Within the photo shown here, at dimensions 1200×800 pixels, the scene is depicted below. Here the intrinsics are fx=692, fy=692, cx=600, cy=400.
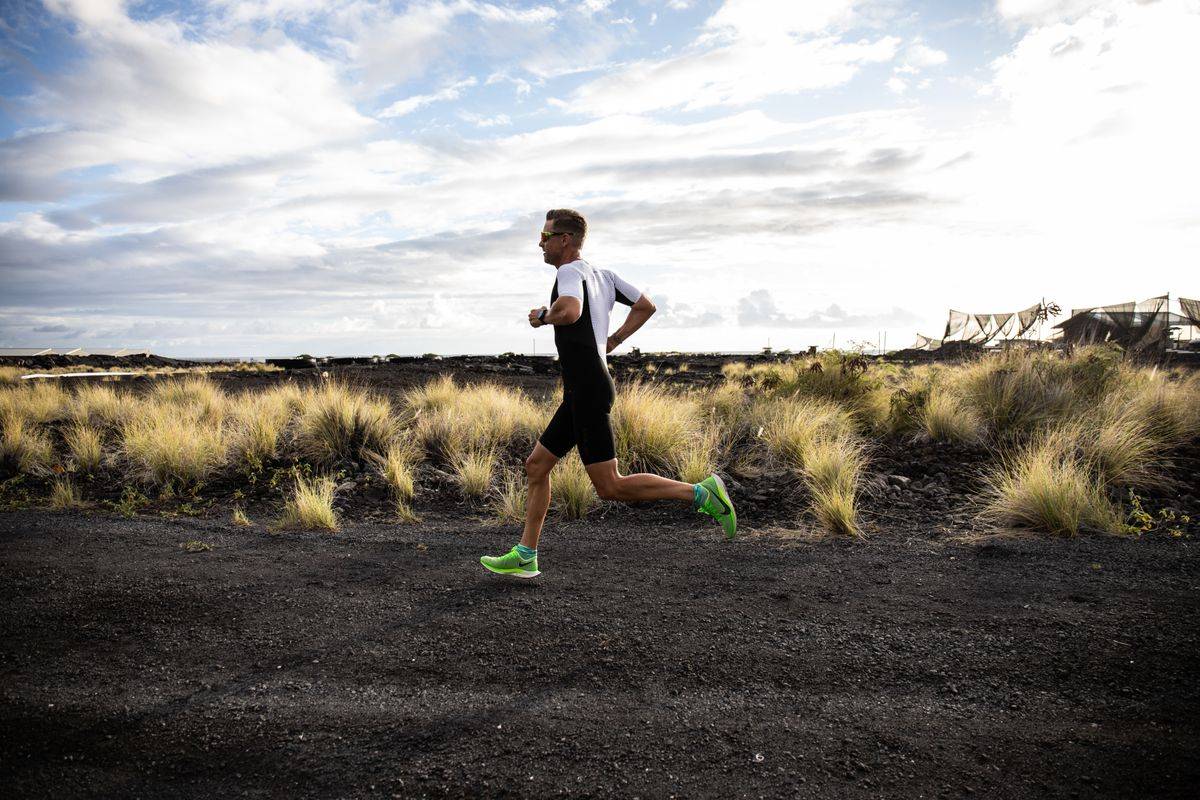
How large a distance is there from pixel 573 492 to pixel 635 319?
2.66 meters

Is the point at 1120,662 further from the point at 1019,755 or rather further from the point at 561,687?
the point at 561,687

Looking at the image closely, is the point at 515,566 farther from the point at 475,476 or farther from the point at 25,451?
the point at 25,451

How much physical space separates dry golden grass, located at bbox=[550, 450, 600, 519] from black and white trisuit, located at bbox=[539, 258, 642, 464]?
2379mm

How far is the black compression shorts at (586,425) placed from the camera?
4426 millimetres

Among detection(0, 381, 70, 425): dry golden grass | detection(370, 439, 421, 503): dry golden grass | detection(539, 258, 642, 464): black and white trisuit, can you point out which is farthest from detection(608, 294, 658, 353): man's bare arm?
detection(0, 381, 70, 425): dry golden grass

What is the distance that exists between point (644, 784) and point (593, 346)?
2.57m

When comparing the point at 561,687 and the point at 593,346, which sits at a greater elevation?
the point at 593,346

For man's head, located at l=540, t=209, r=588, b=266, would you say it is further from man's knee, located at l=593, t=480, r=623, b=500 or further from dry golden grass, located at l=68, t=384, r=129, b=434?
dry golden grass, located at l=68, t=384, r=129, b=434

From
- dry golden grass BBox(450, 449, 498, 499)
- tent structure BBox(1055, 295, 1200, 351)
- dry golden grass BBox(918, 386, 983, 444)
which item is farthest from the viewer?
tent structure BBox(1055, 295, 1200, 351)

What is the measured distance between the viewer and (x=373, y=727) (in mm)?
2871

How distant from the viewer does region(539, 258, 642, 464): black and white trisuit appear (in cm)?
436

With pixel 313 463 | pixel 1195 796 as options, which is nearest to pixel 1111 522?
pixel 1195 796

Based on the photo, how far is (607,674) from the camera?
3322 millimetres

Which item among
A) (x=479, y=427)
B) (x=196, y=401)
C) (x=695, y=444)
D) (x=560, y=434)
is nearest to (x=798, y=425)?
(x=695, y=444)
